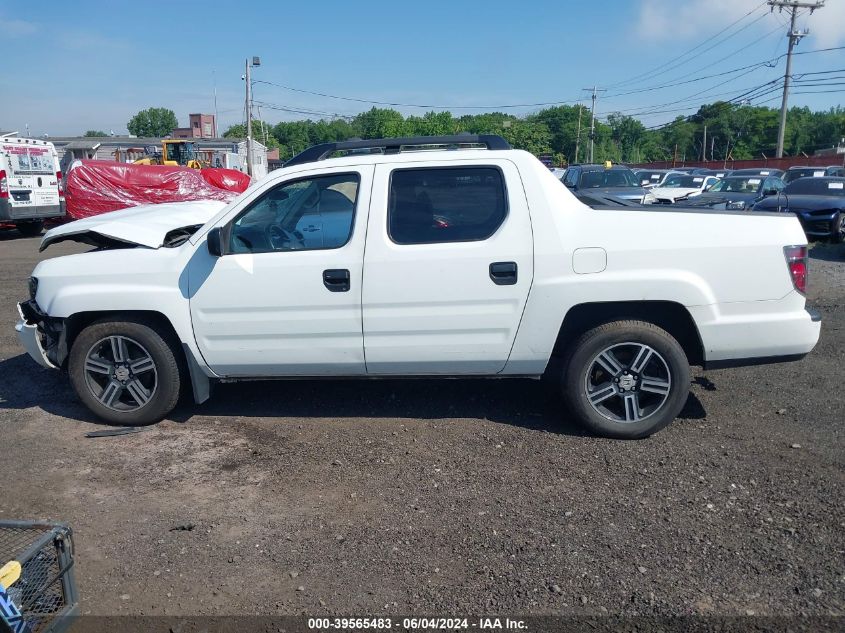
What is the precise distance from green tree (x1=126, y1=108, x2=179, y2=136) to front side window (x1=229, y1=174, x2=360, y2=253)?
141116 mm

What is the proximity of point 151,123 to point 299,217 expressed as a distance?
472 ft

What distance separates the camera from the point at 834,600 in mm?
3068

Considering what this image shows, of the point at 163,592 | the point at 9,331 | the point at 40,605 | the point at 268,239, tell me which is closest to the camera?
the point at 40,605

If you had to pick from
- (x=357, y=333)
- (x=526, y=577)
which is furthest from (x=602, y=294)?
(x=526, y=577)

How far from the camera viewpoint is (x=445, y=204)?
15.7ft

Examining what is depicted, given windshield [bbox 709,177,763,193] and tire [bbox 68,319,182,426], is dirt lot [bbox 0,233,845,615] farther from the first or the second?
windshield [bbox 709,177,763,193]

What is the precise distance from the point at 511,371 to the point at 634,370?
807 millimetres

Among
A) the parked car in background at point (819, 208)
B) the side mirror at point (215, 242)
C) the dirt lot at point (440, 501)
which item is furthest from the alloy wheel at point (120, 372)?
the parked car in background at point (819, 208)

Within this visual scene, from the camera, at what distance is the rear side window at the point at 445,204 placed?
4.71 meters

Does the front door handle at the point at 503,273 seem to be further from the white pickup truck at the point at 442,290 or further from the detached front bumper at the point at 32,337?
the detached front bumper at the point at 32,337

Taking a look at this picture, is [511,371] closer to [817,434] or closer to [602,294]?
[602,294]

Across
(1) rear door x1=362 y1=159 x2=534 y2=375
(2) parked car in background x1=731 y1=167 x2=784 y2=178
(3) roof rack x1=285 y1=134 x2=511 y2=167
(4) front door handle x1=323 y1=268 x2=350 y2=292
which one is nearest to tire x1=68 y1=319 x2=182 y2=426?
(4) front door handle x1=323 y1=268 x2=350 y2=292

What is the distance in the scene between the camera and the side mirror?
4.71 meters

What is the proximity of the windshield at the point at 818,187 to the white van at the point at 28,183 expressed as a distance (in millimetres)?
16503
